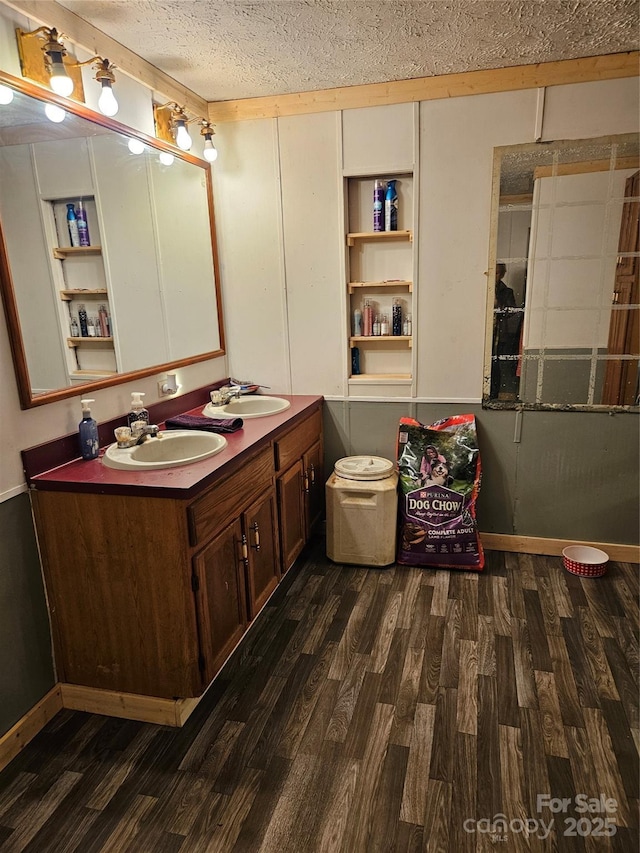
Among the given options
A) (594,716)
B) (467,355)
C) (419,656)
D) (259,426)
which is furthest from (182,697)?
(467,355)

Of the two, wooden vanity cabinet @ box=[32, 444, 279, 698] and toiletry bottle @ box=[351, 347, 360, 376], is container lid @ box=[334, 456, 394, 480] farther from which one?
wooden vanity cabinet @ box=[32, 444, 279, 698]

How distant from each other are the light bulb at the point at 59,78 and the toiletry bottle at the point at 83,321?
714 mm

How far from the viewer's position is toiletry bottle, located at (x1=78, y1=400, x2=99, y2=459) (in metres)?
1.98

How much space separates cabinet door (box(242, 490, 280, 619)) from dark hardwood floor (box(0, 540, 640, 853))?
162mm

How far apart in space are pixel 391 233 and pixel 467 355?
2.51ft

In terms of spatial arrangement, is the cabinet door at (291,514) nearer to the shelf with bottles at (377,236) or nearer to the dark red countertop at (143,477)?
the dark red countertop at (143,477)

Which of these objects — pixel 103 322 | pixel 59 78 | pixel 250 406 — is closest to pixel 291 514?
pixel 250 406

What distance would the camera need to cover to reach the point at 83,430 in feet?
6.48

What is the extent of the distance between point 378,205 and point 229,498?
5.89 feet

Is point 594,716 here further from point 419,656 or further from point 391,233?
point 391,233

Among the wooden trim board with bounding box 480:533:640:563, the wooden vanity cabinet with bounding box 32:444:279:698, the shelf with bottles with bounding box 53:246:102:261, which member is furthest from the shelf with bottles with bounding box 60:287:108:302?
the wooden trim board with bounding box 480:533:640:563

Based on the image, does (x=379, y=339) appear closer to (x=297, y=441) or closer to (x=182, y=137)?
(x=297, y=441)

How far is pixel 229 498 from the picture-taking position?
2.03 m

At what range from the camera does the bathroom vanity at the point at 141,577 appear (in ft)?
5.79
